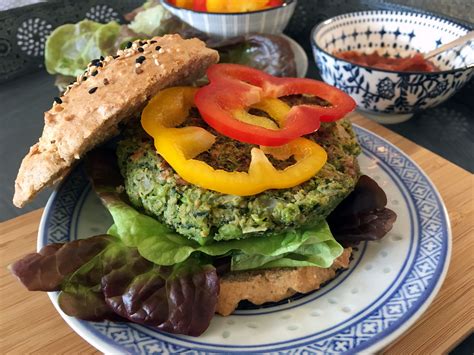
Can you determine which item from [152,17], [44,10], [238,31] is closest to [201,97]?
[238,31]

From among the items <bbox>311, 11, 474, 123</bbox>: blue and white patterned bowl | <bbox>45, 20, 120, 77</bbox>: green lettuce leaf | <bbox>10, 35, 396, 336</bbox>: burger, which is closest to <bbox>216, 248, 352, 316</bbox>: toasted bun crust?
<bbox>10, 35, 396, 336</bbox>: burger

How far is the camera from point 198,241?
1.63 m

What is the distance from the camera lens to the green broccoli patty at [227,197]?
1562 mm

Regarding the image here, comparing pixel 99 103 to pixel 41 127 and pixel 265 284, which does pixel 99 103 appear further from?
pixel 41 127

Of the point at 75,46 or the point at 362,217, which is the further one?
the point at 75,46

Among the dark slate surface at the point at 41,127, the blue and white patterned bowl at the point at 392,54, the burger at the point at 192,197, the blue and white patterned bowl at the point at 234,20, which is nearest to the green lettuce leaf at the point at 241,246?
the burger at the point at 192,197

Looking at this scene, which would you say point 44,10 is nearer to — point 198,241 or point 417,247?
point 198,241

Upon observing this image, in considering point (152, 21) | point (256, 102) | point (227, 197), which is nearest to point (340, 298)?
point (227, 197)

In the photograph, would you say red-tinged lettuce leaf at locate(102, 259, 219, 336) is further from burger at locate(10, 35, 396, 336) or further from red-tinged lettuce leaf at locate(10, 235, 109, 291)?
red-tinged lettuce leaf at locate(10, 235, 109, 291)

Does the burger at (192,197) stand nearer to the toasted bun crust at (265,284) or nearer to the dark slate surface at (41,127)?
the toasted bun crust at (265,284)

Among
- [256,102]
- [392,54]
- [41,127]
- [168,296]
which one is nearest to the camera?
[168,296]

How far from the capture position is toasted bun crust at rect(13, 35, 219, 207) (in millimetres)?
1632

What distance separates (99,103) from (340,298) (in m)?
1.07

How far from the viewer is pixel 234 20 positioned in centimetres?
336
